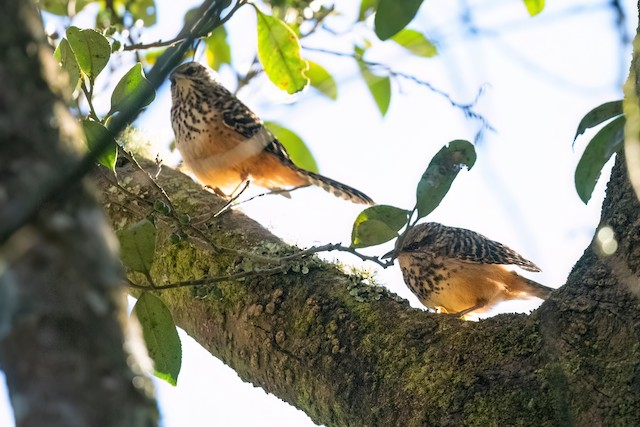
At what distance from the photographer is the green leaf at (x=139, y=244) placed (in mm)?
1996

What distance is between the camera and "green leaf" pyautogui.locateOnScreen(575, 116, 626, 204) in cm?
190

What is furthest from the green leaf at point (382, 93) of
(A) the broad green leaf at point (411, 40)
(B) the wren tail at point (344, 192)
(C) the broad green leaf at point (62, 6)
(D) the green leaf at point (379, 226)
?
(C) the broad green leaf at point (62, 6)

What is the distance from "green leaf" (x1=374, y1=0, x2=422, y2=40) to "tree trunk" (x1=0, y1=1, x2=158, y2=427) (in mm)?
1240

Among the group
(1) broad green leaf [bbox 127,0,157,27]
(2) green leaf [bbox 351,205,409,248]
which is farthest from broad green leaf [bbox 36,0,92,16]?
(2) green leaf [bbox 351,205,409,248]

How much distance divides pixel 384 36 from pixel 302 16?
7.11 ft

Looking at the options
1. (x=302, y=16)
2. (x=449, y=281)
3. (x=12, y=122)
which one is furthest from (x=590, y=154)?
(x=449, y=281)

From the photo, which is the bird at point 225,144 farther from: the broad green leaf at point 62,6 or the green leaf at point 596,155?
the green leaf at point 596,155

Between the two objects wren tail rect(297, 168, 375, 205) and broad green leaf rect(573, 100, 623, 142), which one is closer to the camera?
broad green leaf rect(573, 100, 623, 142)

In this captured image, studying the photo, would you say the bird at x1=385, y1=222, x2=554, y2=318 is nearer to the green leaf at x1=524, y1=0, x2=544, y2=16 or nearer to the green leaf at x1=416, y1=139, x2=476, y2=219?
the green leaf at x1=524, y1=0, x2=544, y2=16

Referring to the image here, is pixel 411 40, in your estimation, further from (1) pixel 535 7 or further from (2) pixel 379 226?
(2) pixel 379 226

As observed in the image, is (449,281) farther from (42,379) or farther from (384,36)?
(42,379)

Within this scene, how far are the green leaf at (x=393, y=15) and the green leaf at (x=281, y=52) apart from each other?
102 cm

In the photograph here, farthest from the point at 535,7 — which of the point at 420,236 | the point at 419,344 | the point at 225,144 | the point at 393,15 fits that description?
the point at 225,144

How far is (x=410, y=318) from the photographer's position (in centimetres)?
235
